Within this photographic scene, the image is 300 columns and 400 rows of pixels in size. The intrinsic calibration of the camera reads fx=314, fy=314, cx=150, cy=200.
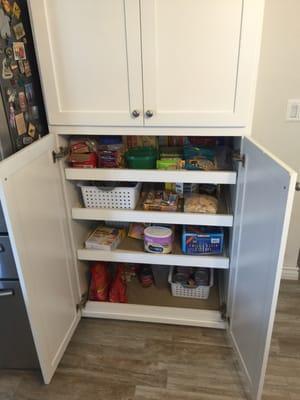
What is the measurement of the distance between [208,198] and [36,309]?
3.02 feet

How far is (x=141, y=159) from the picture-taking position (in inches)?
58.2

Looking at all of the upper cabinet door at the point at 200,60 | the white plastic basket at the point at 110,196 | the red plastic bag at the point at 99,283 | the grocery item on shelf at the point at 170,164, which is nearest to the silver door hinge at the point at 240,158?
the upper cabinet door at the point at 200,60

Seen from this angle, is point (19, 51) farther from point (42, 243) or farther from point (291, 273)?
point (291, 273)

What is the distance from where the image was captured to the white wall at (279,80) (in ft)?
4.84

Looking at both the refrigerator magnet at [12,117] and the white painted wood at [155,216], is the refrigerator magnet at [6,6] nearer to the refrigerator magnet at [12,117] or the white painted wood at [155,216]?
the refrigerator magnet at [12,117]

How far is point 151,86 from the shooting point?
1.25 meters

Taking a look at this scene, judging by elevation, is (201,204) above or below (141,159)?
below

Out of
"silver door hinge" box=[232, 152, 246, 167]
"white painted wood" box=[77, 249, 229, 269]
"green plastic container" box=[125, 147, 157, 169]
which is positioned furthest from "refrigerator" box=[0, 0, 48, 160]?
"silver door hinge" box=[232, 152, 246, 167]

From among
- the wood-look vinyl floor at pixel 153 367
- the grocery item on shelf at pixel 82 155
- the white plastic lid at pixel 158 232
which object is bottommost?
the wood-look vinyl floor at pixel 153 367

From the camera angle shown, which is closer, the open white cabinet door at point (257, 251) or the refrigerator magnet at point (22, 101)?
the open white cabinet door at point (257, 251)

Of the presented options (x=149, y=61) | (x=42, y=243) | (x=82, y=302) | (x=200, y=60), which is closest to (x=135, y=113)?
(x=149, y=61)

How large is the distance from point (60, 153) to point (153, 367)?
1.10m

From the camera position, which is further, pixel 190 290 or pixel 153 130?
pixel 190 290

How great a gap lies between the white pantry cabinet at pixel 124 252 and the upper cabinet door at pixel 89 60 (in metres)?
0.20
